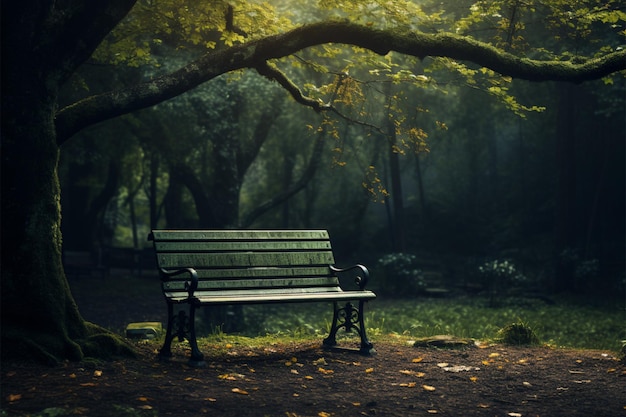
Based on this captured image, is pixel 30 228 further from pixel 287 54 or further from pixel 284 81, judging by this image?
pixel 284 81

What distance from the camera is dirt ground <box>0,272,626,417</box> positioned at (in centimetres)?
541

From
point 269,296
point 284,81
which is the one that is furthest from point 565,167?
point 269,296

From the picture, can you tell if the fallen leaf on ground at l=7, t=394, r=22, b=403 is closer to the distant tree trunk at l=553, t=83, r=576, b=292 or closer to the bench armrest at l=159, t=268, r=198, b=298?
the bench armrest at l=159, t=268, r=198, b=298

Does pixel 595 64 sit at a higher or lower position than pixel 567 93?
lower

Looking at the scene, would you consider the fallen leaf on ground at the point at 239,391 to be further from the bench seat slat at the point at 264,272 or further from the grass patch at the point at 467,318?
the grass patch at the point at 467,318

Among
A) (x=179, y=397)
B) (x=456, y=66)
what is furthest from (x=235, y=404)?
(x=456, y=66)

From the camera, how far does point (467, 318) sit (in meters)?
15.9

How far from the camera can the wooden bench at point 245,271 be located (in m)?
7.11

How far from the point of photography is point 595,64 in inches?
320

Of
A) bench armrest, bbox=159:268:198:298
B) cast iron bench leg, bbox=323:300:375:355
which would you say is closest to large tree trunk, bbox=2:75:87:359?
bench armrest, bbox=159:268:198:298

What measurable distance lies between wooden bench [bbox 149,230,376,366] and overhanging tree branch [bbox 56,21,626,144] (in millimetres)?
1336

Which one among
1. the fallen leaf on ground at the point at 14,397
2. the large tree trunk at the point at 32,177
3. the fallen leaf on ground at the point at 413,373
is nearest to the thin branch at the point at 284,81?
the large tree trunk at the point at 32,177

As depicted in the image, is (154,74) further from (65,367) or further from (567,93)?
(567,93)

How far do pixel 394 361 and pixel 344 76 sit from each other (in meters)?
3.81
